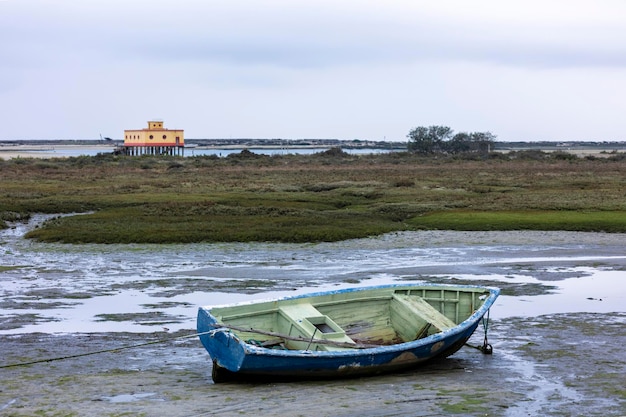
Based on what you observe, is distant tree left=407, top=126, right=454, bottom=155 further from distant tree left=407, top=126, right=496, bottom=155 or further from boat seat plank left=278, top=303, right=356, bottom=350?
boat seat plank left=278, top=303, right=356, bottom=350

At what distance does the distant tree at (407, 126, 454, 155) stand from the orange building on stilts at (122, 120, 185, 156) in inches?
1441

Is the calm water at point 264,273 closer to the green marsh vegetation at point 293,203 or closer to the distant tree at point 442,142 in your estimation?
the green marsh vegetation at point 293,203

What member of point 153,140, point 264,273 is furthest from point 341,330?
point 153,140

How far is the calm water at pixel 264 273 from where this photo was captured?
21.8 m

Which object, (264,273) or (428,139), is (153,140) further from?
(264,273)

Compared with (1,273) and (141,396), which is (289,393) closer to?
(141,396)

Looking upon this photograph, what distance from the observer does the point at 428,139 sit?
461 ft

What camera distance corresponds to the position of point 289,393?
14219 millimetres

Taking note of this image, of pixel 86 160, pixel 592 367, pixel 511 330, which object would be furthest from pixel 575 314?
pixel 86 160

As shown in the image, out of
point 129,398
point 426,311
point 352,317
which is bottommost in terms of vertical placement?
point 129,398

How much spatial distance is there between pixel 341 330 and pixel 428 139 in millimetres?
126088

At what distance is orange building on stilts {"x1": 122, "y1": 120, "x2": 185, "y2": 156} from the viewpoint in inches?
4904

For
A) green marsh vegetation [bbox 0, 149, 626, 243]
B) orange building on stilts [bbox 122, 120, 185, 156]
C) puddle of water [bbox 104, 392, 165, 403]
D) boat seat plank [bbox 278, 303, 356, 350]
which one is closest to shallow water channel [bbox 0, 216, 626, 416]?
puddle of water [bbox 104, 392, 165, 403]

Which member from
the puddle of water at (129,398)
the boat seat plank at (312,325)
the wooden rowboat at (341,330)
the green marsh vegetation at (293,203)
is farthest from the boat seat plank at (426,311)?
the green marsh vegetation at (293,203)
